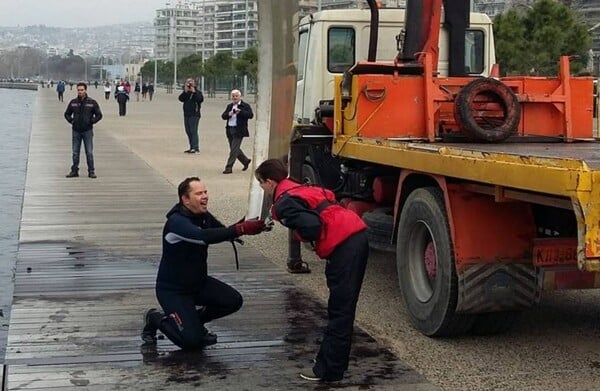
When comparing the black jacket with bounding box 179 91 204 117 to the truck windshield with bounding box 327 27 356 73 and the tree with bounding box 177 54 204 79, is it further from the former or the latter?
the tree with bounding box 177 54 204 79

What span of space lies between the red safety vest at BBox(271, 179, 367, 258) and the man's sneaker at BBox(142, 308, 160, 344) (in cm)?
143

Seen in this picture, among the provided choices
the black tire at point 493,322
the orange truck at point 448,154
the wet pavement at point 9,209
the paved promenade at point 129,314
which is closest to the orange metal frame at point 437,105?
the orange truck at point 448,154

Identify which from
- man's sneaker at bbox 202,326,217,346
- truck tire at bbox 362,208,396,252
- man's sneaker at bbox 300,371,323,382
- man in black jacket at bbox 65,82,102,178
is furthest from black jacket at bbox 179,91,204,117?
man's sneaker at bbox 300,371,323,382

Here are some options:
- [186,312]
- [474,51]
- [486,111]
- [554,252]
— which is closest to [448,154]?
[554,252]

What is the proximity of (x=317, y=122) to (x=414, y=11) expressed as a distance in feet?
5.05

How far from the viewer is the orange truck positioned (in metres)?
5.82

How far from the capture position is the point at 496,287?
6199 millimetres

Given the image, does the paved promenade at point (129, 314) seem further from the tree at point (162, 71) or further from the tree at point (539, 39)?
the tree at point (162, 71)

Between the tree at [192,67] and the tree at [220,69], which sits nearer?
the tree at [220,69]

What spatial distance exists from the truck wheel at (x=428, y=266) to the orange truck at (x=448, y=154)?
0.01 m

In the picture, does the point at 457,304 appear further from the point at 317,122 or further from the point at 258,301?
the point at 317,122

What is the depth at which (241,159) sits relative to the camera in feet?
63.1

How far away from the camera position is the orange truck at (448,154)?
5820mm

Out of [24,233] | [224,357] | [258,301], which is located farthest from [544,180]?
[24,233]
